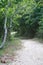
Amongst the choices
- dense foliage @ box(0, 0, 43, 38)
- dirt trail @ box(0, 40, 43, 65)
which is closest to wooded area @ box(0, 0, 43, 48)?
dense foliage @ box(0, 0, 43, 38)

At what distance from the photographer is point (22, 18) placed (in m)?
32.5

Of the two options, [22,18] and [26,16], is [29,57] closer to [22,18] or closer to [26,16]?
[26,16]

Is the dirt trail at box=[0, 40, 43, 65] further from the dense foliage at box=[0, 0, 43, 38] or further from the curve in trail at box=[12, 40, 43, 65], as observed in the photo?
the dense foliage at box=[0, 0, 43, 38]

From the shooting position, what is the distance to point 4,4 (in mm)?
13891

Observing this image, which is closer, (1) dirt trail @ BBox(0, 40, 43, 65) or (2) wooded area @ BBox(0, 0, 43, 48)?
(1) dirt trail @ BBox(0, 40, 43, 65)

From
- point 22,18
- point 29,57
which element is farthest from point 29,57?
point 22,18

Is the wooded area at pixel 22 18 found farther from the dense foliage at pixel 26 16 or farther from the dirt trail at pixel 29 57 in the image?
the dirt trail at pixel 29 57

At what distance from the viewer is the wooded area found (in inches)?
550

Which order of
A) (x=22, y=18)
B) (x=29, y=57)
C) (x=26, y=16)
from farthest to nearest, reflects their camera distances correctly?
(x=22, y=18) < (x=26, y=16) < (x=29, y=57)

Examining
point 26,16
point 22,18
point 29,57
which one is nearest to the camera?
point 29,57

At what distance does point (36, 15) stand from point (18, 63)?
1922cm

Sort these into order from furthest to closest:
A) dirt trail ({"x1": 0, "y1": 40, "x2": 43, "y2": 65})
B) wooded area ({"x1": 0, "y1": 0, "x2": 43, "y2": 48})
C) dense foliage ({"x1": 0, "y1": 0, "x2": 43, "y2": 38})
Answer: dense foliage ({"x1": 0, "y1": 0, "x2": 43, "y2": 38}) → wooded area ({"x1": 0, "y1": 0, "x2": 43, "y2": 48}) → dirt trail ({"x1": 0, "y1": 40, "x2": 43, "y2": 65})

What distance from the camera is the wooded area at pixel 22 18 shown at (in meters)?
14.0

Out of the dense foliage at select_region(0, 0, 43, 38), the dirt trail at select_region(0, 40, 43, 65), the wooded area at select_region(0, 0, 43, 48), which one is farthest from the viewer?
the dense foliage at select_region(0, 0, 43, 38)
